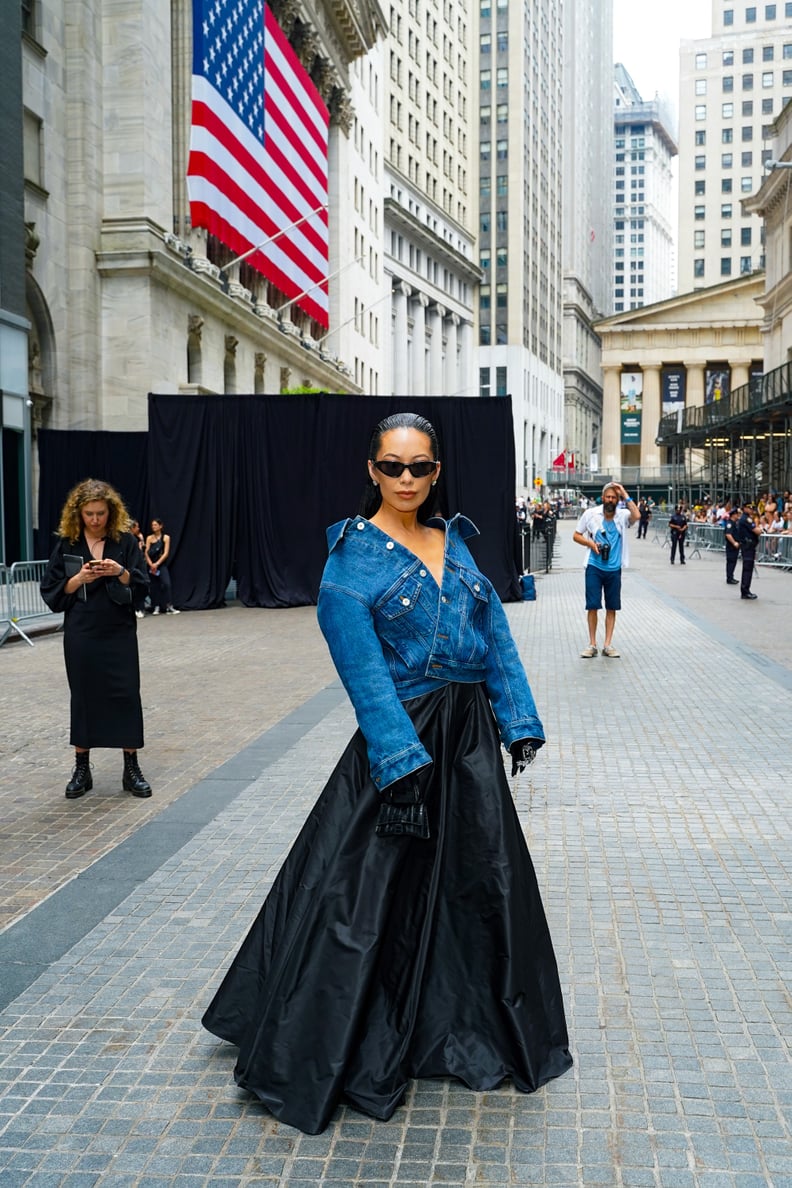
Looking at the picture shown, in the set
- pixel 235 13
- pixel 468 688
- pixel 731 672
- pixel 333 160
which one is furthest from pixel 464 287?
pixel 468 688

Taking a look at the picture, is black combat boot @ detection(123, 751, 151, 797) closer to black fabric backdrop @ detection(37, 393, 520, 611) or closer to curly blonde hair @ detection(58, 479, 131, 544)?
curly blonde hair @ detection(58, 479, 131, 544)

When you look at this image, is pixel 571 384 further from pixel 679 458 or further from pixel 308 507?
pixel 308 507

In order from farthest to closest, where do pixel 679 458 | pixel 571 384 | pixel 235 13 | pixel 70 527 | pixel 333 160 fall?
pixel 571 384 < pixel 679 458 < pixel 333 160 < pixel 235 13 < pixel 70 527

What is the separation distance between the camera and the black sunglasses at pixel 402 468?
11.1ft

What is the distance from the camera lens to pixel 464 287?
103 metres

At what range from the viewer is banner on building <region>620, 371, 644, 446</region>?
326 ft

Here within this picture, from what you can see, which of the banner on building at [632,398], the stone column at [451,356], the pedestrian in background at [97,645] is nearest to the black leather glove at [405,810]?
the pedestrian in background at [97,645]

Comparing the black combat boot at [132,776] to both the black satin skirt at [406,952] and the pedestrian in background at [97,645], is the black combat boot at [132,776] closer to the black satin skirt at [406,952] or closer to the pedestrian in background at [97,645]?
the pedestrian in background at [97,645]

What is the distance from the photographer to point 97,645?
709cm

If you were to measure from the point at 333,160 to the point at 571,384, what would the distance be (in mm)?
92334

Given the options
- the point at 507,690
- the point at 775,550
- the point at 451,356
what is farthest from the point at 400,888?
the point at 451,356

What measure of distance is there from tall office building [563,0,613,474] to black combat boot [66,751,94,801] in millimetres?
117375

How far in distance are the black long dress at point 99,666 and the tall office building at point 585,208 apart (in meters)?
A: 117

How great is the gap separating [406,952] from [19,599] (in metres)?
14.0
